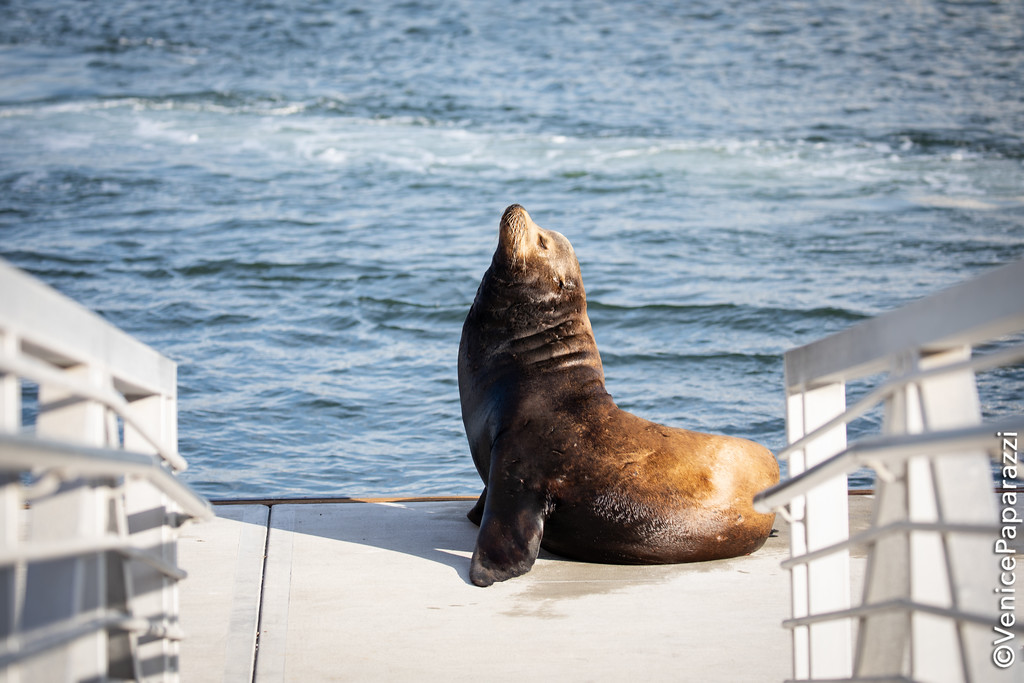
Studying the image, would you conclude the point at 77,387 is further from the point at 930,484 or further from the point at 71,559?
the point at 930,484

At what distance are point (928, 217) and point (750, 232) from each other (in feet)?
8.19

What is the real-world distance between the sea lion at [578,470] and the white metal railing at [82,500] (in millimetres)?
1980

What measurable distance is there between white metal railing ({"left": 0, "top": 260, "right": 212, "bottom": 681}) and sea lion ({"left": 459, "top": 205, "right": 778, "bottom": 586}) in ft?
6.50

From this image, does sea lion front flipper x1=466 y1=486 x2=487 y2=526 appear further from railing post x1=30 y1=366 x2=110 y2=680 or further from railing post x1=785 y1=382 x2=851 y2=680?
railing post x1=30 y1=366 x2=110 y2=680

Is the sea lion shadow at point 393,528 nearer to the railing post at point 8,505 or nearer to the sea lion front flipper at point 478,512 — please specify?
the sea lion front flipper at point 478,512

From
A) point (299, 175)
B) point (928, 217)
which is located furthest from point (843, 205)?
point (299, 175)

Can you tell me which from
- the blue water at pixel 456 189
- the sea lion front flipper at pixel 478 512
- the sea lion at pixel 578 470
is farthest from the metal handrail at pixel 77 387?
the blue water at pixel 456 189

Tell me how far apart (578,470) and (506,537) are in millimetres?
463

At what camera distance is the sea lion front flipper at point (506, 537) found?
431 cm

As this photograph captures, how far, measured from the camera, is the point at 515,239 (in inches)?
210

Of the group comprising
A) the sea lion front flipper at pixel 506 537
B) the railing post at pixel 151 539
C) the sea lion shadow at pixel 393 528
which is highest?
the railing post at pixel 151 539

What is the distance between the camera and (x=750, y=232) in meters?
14.2

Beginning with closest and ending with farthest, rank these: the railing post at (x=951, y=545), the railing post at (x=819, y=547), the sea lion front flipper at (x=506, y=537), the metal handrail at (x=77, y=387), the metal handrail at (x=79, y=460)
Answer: the metal handrail at (x=79, y=460) < the metal handrail at (x=77, y=387) < the railing post at (x=951, y=545) < the railing post at (x=819, y=547) < the sea lion front flipper at (x=506, y=537)

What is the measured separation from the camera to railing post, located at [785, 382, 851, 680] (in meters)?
2.63
